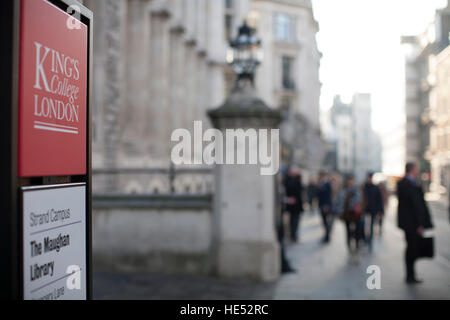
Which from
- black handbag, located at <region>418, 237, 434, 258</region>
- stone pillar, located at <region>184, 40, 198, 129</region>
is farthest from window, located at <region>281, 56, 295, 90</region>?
black handbag, located at <region>418, 237, 434, 258</region>

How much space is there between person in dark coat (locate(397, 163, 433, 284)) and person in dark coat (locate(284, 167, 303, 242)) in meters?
4.58

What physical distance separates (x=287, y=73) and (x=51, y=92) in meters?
46.8

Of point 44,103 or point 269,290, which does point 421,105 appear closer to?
point 269,290

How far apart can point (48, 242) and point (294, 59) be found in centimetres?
4759

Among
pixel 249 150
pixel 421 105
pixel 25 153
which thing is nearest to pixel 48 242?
pixel 25 153

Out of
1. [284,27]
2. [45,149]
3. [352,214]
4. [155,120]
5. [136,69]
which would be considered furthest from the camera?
[284,27]

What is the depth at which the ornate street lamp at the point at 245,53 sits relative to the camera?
866 cm

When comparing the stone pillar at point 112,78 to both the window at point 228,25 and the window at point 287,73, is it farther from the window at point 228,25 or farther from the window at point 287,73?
the window at point 287,73

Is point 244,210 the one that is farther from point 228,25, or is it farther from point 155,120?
point 228,25

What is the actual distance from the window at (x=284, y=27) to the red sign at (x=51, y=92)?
154 ft

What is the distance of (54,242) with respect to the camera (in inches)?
98.7

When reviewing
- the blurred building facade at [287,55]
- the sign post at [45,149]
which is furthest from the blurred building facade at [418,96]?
the sign post at [45,149]

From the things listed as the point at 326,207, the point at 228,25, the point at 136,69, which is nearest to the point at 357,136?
the point at 228,25

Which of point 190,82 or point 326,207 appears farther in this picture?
point 190,82
